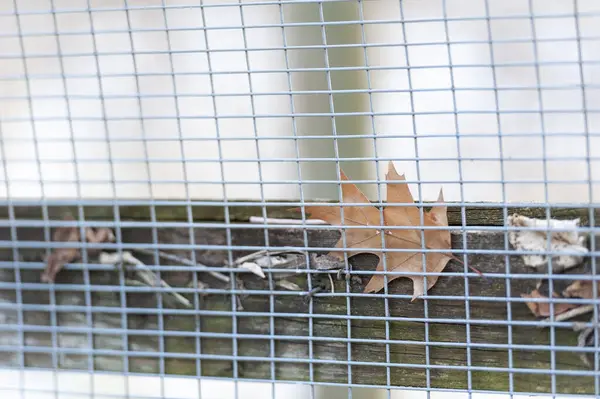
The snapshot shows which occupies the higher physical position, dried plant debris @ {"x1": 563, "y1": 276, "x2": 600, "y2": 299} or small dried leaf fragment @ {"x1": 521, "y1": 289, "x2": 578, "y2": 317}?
dried plant debris @ {"x1": 563, "y1": 276, "x2": 600, "y2": 299}

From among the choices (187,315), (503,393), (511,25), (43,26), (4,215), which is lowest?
(503,393)

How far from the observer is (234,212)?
0.95 metres

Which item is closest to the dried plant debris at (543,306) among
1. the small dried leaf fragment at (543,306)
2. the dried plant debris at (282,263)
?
the small dried leaf fragment at (543,306)

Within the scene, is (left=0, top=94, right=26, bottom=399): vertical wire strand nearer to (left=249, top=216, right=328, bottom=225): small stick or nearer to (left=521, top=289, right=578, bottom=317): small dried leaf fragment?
(left=249, top=216, right=328, bottom=225): small stick

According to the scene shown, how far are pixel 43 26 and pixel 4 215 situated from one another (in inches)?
44.3

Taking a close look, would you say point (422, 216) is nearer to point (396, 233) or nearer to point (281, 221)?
point (396, 233)

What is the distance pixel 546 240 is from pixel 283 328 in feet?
1.27

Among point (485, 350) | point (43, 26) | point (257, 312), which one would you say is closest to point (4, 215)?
point (257, 312)

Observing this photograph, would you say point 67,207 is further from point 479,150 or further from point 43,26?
point 43,26

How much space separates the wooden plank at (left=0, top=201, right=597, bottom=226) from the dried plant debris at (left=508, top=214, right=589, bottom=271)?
13 mm

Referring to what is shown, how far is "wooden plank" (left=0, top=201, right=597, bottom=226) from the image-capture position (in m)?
0.83

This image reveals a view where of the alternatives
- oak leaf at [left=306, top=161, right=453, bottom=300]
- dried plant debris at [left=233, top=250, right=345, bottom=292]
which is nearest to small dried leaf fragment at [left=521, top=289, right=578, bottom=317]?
oak leaf at [left=306, top=161, right=453, bottom=300]

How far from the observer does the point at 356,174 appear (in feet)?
5.28

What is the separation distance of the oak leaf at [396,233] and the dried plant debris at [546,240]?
9 centimetres
